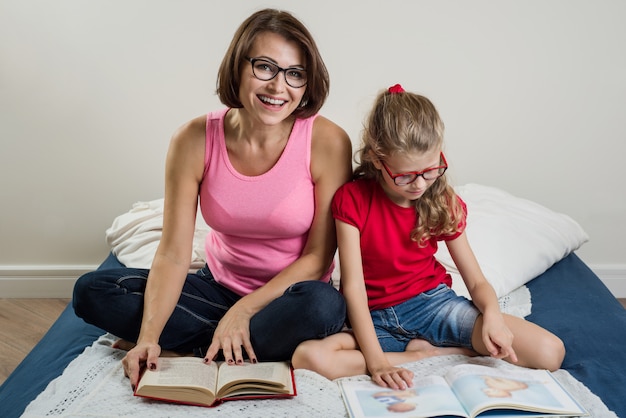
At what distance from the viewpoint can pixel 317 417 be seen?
1433 millimetres

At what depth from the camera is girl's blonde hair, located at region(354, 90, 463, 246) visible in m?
1.65

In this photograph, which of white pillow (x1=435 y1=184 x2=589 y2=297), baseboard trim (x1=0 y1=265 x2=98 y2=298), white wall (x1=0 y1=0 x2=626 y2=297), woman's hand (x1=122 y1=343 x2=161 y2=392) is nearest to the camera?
woman's hand (x1=122 y1=343 x2=161 y2=392)

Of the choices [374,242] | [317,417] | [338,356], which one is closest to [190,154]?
[374,242]

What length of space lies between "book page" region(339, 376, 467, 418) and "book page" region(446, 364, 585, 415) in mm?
29

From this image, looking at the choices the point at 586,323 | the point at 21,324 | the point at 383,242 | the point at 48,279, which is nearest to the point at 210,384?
the point at 383,242

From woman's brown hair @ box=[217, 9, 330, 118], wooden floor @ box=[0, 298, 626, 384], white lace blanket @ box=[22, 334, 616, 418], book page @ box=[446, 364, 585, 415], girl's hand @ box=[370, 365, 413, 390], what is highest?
woman's brown hair @ box=[217, 9, 330, 118]

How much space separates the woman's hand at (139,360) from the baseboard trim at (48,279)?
4.99 feet

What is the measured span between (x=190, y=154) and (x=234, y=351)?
1.67 feet

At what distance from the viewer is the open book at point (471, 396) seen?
1427 mm

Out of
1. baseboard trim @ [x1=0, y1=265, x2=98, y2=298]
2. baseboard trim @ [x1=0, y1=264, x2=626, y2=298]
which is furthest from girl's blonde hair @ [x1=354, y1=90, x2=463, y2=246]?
baseboard trim @ [x1=0, y1=265, x2=98, y2=298]

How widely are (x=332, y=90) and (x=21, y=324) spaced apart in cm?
146

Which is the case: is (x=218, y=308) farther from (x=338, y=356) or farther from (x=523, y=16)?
(x=523, y=16)

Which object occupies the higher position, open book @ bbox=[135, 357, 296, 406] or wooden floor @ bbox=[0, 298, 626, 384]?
open book @ bbox=[135, 357, 296, 406]

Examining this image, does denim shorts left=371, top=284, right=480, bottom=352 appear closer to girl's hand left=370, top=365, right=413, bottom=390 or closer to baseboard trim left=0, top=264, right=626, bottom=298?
girl's hand left=370, top=365, right=413, bottom=390
